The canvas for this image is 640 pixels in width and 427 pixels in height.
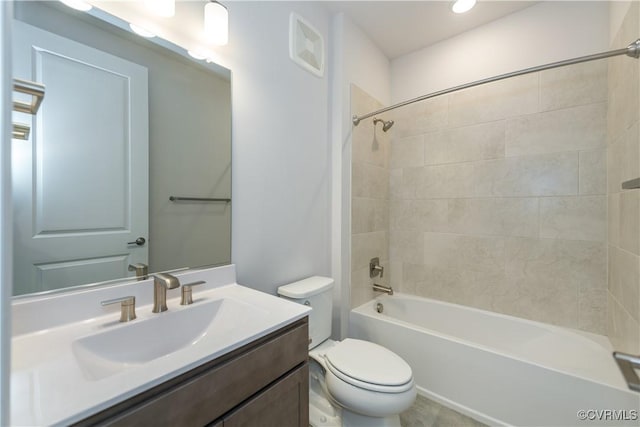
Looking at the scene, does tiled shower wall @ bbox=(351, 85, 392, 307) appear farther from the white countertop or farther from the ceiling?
the white countertop

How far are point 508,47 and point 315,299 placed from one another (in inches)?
90.4

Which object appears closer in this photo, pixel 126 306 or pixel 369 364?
pixel 126 306

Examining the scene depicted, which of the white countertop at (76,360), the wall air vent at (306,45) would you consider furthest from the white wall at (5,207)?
the wall air vent at (306,45)

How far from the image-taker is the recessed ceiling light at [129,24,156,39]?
95cm

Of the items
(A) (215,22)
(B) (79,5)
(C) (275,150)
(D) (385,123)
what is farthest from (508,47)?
(B) (79,5)

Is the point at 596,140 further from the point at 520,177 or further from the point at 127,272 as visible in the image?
the point at 127,272

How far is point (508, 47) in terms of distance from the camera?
6.25 ft

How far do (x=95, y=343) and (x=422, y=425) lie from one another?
1666 millimetres

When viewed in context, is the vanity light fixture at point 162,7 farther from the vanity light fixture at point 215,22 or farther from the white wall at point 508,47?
the white wall at point 508,47

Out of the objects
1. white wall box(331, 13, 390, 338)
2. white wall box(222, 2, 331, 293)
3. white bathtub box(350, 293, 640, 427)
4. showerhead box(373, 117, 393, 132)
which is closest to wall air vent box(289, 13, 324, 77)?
white wall box(222, 2, 331, 293)

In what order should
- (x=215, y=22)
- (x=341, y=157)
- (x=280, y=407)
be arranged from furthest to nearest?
(x=341, y=157) → (x=215, y=22) → (x=280, y=407)

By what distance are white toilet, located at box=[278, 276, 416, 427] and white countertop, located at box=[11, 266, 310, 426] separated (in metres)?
0.53

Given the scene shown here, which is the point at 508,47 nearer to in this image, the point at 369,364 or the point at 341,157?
the point at 341,157

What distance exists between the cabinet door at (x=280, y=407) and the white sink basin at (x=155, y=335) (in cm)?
22
